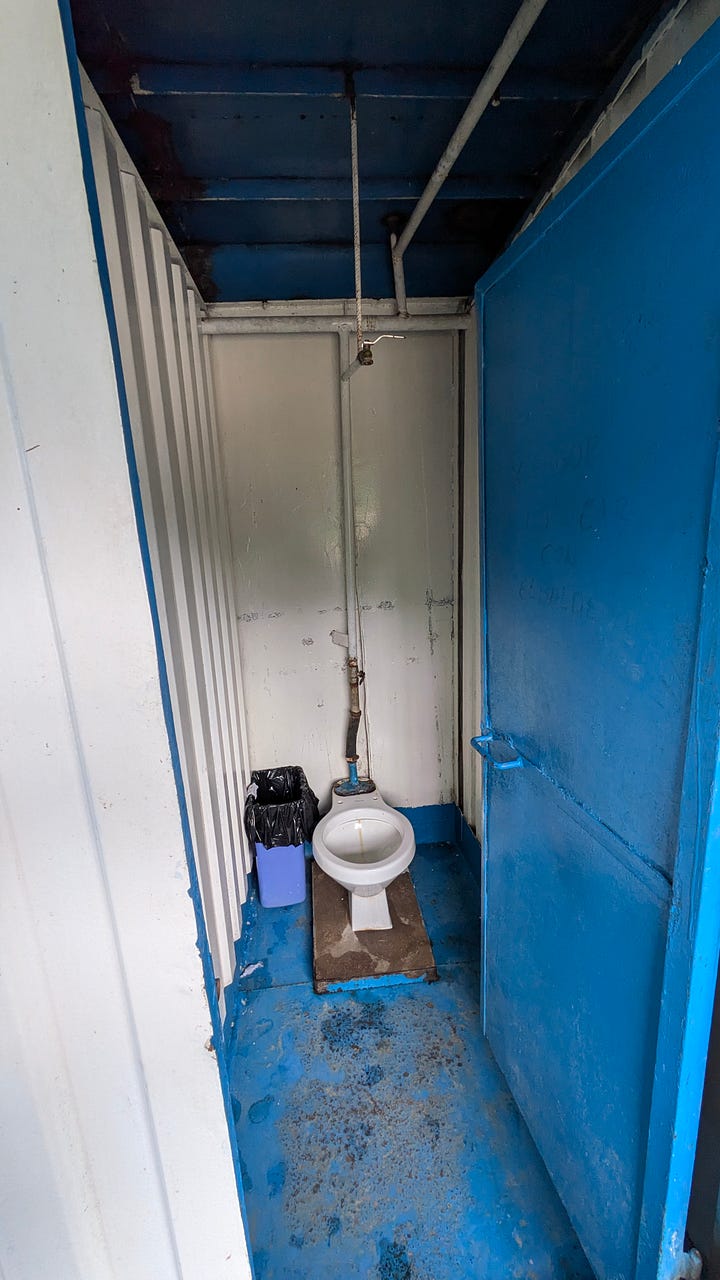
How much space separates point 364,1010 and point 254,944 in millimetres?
561

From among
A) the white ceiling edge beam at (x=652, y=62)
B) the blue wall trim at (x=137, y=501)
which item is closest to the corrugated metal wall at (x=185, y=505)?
the blue wall trim at (x=137, y=501)

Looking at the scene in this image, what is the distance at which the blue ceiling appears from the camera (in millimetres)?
995

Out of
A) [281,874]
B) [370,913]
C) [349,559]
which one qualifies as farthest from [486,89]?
[281,874]

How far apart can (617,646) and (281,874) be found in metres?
1.93

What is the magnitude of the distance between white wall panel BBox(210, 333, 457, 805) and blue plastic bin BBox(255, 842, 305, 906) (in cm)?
41

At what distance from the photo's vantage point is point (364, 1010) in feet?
6.04

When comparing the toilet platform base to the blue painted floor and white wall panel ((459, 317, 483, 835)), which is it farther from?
white wall panel ((459, 317, 483, 835))

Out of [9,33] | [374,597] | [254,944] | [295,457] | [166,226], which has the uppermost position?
[166,226]

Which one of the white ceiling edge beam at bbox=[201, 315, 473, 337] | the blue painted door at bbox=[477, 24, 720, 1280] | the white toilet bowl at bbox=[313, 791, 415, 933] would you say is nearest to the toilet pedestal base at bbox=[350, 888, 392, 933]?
the white toilet bowl at bbox=[313, 791, 415, 933]

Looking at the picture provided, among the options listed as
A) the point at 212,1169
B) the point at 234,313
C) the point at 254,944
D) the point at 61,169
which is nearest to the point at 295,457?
the point at 234,313

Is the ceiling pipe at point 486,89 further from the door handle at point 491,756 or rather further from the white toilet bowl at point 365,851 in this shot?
the white toilet bowl at point 365,851

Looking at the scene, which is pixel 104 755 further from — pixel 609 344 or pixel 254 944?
pixel 254 944

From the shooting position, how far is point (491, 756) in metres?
1.35

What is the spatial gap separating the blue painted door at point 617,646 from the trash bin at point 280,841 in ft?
3.86
